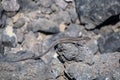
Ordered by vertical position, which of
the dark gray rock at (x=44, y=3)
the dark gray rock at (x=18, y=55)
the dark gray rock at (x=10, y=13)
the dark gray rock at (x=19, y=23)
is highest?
the dark gray rock at (x=44, y=3)

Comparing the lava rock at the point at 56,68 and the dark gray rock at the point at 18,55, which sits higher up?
the dark gray rock at the point at 18,55

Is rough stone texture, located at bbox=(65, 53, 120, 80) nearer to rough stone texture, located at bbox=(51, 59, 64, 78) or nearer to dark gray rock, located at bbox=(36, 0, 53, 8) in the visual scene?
rough stone texture, located at bbox=(51, 59, 64, 78)

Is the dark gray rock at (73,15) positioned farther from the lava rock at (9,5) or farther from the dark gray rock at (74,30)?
the lava rock at (9,5)

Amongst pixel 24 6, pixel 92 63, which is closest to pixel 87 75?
pixel 92 63

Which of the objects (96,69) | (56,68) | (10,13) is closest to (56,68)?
(56,68)

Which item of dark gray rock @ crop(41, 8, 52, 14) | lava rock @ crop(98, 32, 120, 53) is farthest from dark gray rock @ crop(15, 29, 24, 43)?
lava rock @ crop(98, 32, 120, 53)

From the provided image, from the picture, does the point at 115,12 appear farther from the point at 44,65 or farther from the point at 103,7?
the point at 44,65

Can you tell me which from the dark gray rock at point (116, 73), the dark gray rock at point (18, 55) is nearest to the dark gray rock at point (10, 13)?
the dark gray rock at point (18, 55)

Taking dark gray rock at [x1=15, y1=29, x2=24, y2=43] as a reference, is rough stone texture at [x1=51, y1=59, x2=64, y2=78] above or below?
below

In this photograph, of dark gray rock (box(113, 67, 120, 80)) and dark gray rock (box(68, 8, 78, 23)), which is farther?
dark gray rock (box(68, 8, 78, 23))
